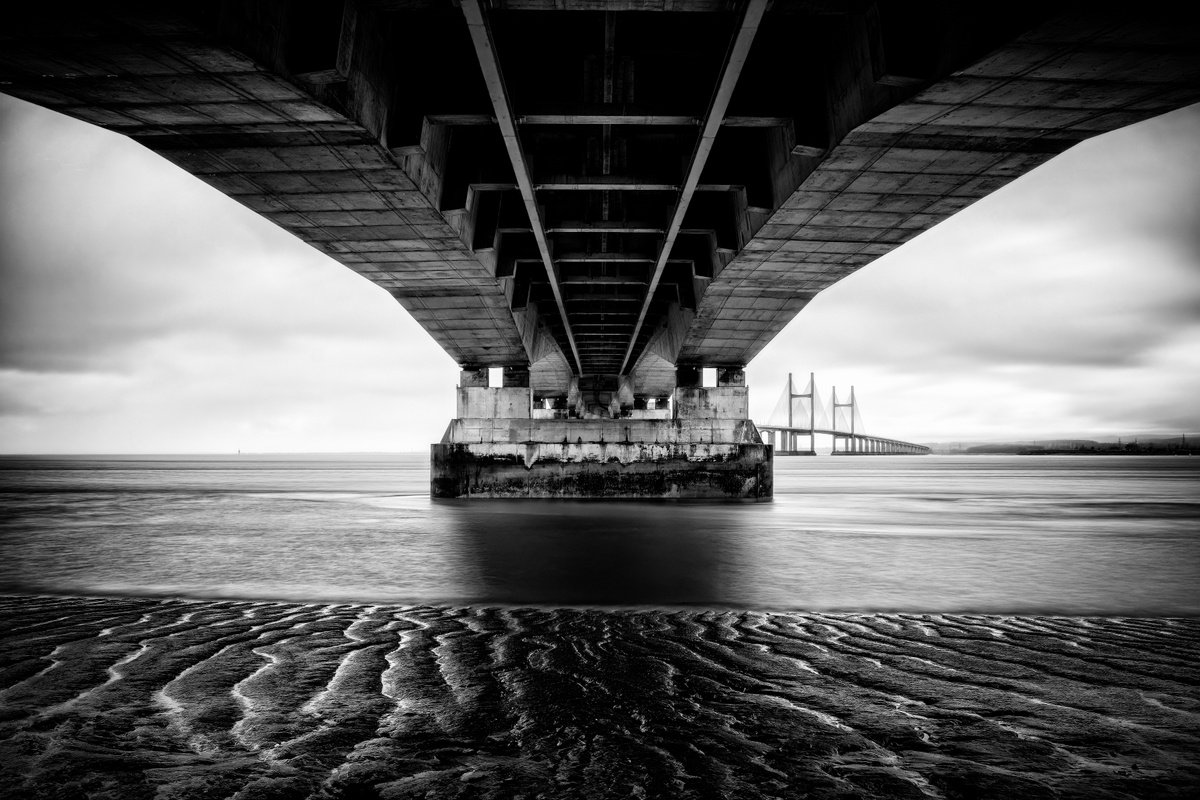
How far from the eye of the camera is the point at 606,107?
8.34m

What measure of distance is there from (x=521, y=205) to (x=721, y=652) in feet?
36.4

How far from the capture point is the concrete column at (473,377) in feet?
76.0

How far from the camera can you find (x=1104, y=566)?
326 inches

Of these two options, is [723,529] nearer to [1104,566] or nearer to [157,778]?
[1104,566]

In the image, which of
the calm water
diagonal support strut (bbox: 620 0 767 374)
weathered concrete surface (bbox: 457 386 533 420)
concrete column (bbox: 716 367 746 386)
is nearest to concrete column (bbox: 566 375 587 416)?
concrete column (bbox: 716 367 746 386)

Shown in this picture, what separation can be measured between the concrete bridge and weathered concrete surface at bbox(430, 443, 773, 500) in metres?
6.82

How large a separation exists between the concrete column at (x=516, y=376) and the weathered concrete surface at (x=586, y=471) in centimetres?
399

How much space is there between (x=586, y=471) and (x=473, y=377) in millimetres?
5882

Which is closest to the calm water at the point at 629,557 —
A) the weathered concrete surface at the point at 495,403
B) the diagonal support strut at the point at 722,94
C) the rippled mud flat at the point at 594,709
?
the rippled mud flat at the point at 594,709

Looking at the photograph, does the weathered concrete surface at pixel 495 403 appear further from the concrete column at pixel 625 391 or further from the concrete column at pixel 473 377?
the concrete column at pixel 625 391

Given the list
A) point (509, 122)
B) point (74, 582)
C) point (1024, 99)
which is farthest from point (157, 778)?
point (1024, 99)

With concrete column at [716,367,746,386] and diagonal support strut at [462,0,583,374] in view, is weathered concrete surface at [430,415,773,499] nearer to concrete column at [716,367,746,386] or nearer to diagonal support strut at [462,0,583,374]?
concrete column at [716,367,746,386]

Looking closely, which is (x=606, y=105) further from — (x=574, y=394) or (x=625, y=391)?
(x=625, y=391)

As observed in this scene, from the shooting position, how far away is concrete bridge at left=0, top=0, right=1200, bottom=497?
240 inches
